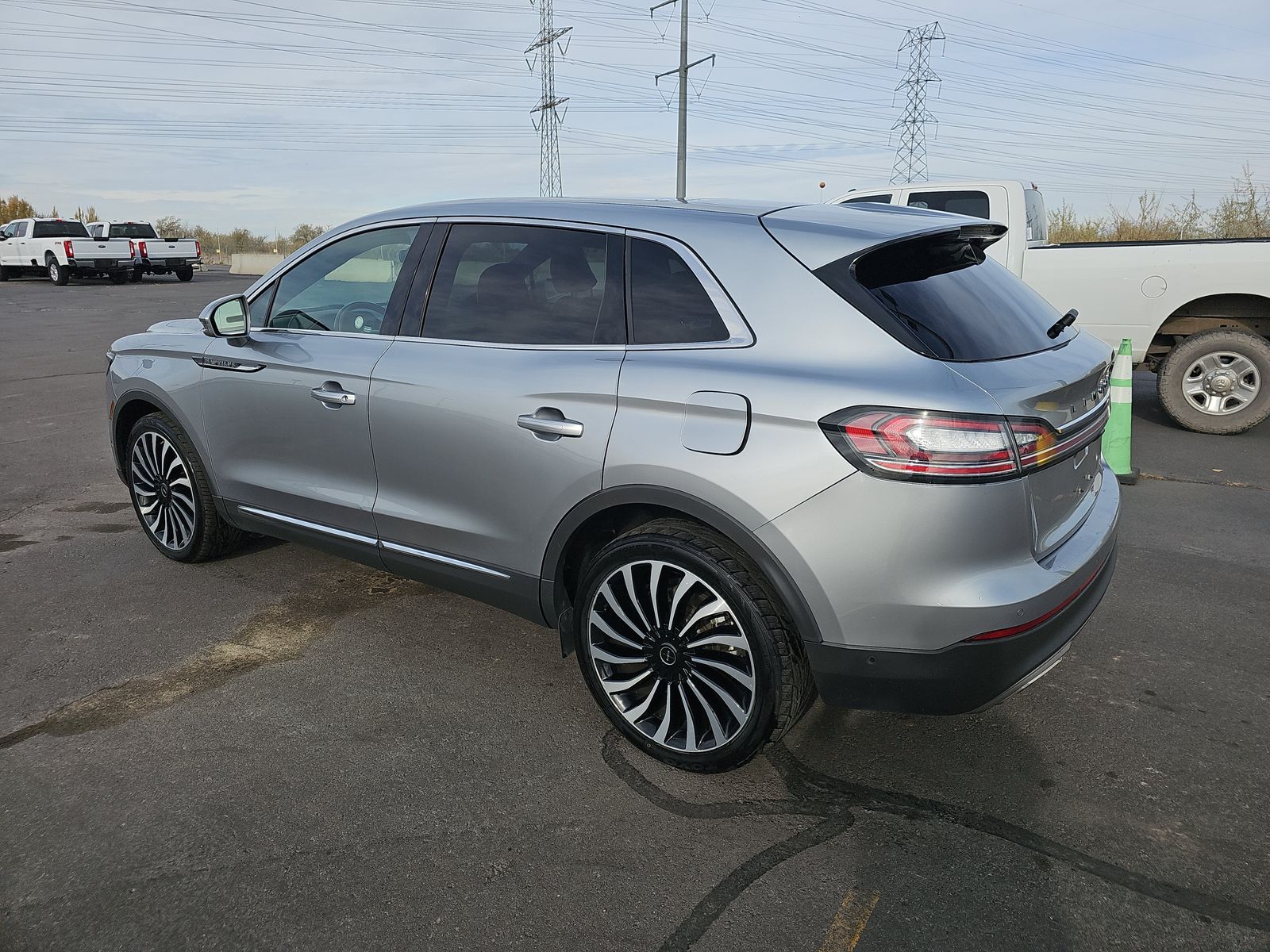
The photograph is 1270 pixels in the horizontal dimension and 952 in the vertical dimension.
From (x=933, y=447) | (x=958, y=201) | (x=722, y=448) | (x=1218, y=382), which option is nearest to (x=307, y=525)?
(x=722, y=448)

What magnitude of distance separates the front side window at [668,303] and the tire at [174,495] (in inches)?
102

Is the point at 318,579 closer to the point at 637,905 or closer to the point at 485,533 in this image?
the point at 485,533

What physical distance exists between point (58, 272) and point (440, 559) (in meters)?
33.3

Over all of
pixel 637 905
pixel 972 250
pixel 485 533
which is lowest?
pixel 637 905

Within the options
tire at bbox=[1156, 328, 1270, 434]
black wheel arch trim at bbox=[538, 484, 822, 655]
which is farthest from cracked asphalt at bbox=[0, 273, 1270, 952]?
tire at bbox=[1156, 328, 1270, 434]

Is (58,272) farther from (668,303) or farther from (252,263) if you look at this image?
(668,303)

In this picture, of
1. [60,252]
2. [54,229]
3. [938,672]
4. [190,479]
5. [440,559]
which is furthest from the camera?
[54,229]

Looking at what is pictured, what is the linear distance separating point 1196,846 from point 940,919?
0.85m

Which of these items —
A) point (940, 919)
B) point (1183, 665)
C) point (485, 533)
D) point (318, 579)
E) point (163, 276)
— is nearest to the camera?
point (940, 919)

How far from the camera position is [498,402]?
3.24m

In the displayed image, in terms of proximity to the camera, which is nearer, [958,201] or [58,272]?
[958,201]

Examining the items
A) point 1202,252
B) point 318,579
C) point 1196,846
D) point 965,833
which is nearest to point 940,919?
point 965,833

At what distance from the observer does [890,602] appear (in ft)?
8.37

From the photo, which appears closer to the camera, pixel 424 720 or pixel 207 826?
pixel 207 826
